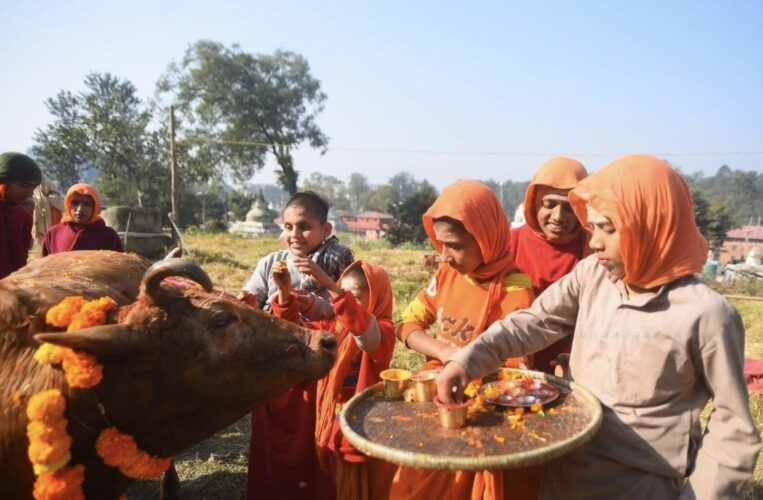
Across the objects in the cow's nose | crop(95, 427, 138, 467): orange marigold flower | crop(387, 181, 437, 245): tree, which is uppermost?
the cow's nose

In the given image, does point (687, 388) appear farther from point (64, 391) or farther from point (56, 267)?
point (56, 267)

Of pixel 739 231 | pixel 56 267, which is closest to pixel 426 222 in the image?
pixel 56 267

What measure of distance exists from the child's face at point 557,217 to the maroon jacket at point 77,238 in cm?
443

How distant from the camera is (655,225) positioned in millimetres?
2100

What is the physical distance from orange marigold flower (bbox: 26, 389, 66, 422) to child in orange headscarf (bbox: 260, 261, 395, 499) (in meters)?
1.33

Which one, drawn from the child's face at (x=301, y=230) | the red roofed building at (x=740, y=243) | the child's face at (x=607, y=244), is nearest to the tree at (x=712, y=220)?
the red roofed building at (x=740, y=243)

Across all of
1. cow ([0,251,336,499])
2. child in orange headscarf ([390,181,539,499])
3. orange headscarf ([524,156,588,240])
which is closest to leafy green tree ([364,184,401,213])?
orange headscarf ([524,156,588,240])

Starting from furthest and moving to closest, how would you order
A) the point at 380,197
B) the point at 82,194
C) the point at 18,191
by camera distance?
1. the point at 380,197
2. the point at 82,194
3. the point at 18,191

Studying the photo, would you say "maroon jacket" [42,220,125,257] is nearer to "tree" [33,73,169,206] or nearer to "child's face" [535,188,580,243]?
"child's face" [535,188,580,243]

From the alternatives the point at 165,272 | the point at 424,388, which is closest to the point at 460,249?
the point at 424,388

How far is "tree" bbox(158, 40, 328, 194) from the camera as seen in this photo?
127 ft

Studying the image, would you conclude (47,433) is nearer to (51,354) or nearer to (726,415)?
(51,354)

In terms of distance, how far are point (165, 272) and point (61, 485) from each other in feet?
3.31

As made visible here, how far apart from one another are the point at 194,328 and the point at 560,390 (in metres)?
1.78
